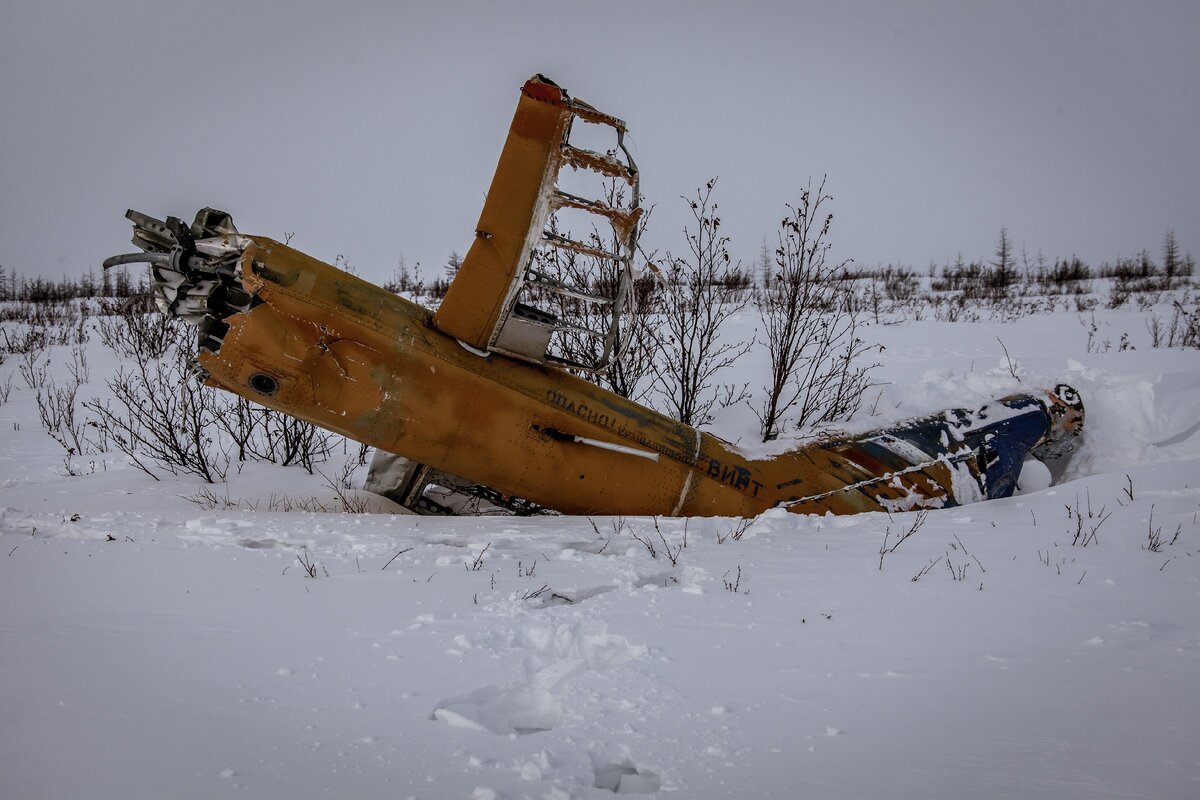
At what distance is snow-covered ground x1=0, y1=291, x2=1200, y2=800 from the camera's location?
4.93 feet

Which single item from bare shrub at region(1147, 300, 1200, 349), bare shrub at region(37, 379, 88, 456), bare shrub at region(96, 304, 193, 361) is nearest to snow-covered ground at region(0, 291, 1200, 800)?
bare shrub at region(37, 379, 88, 456)

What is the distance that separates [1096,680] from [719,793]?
1.23 meters

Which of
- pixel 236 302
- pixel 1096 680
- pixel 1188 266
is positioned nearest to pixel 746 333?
pixel 236 302

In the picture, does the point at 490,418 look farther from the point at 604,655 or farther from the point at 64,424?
the point at 64,424

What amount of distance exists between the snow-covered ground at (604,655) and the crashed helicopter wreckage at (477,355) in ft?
1.60

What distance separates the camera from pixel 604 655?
218 cm

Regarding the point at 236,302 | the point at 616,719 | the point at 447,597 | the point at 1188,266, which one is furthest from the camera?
the point at 1188,266

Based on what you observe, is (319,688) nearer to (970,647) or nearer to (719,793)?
(719,793)

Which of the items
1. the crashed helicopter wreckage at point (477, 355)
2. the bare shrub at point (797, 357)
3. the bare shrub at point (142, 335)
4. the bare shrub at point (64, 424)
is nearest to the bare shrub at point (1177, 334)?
the bare shrub at point (797, 357)

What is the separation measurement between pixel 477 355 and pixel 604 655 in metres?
2.26

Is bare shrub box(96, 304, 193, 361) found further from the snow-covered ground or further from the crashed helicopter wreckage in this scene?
the snow-covered ground

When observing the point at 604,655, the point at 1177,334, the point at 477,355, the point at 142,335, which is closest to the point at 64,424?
the point at 142,335

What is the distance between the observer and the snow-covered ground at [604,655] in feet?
4.93

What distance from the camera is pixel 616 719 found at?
5.81 ft
